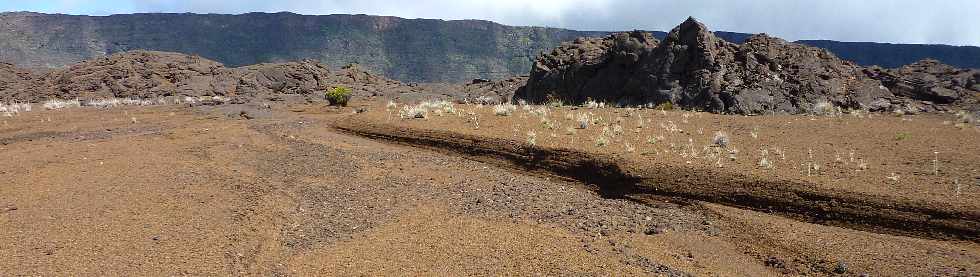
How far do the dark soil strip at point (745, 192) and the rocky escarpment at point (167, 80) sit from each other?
68.5ft

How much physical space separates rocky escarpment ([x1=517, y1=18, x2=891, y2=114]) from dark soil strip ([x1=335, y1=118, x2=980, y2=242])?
794cm

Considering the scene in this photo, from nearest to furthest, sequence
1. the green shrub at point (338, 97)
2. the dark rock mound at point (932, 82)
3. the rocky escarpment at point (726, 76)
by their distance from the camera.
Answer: the rocky escarpment at point (726, 76)
the dark rock mound at point (932, 82)
the green shrub at point (338, 97)

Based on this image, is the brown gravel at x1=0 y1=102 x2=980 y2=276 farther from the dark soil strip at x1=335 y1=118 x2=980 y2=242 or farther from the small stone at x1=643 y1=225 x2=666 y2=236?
the dark soil strip at x1=335 y1=118 x2=980 y2=242

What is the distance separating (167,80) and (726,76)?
2949 cm

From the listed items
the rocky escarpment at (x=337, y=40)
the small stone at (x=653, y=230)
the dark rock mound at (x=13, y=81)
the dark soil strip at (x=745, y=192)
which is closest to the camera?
the dark soil strip at (x=745, y=192)

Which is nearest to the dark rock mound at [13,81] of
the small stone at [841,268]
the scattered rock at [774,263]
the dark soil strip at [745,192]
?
the dark soil strip at [745,192]

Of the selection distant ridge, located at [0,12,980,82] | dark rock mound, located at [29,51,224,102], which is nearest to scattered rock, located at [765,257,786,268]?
dark rock mound, located at [29,51,224,102]

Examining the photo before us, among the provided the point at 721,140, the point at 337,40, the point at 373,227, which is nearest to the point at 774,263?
the point at 373,227

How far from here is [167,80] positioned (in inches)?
1336

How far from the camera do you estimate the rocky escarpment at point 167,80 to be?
31781 millimetres

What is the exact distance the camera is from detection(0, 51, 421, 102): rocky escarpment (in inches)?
1251

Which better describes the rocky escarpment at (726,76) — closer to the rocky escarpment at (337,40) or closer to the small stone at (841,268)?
the small stone at (841,268)

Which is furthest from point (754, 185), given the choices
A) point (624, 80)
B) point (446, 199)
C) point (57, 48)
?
point (57, 48)

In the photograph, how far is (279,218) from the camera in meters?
8.23
